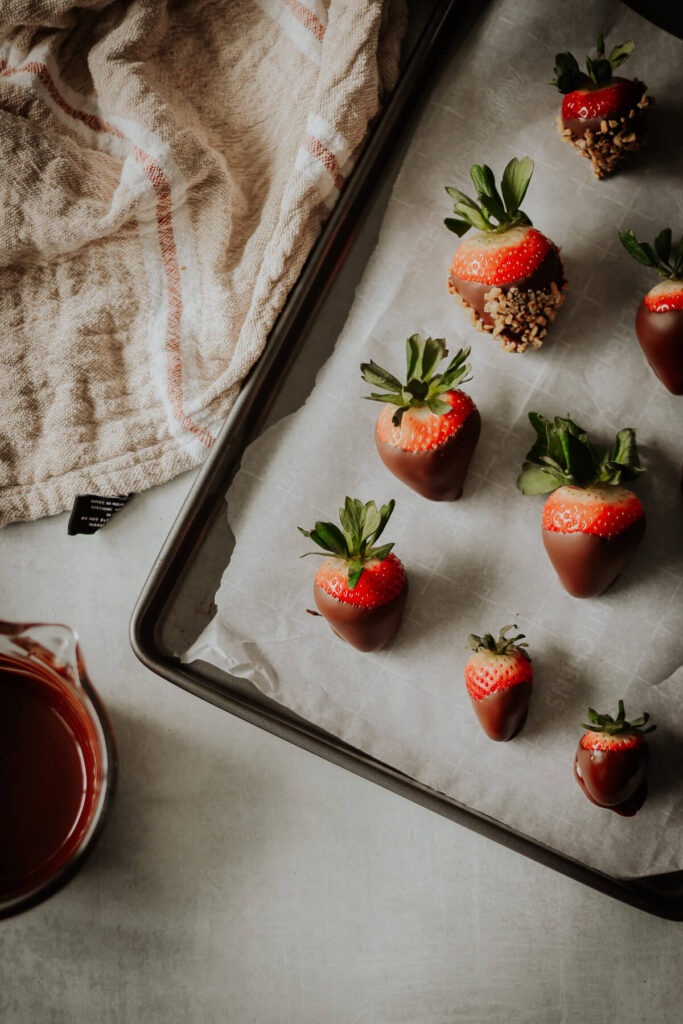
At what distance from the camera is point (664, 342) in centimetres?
74

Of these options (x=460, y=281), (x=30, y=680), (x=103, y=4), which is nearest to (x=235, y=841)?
(x=30, y=680)

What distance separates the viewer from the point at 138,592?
2.96ft

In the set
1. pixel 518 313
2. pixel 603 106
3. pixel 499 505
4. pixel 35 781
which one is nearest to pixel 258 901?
pixel 35 781

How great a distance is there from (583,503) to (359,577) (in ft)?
0.71

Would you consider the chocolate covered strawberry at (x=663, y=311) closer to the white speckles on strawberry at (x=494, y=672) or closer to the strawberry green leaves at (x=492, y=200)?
the strawberry green leaves at (x=492, y=200)

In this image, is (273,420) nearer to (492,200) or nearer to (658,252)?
(492,200)

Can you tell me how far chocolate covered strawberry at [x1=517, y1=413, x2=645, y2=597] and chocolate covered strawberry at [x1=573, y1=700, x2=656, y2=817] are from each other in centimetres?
12

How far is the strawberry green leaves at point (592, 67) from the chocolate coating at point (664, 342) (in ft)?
0.71

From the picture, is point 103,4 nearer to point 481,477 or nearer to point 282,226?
point 282,226

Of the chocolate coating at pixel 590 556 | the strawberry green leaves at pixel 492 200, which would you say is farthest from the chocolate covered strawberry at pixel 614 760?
the strawberry green leaves at pixel 492 200

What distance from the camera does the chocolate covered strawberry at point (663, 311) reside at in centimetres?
73

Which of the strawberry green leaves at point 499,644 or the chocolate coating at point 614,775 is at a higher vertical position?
the strawberry green leaves at point 499,644

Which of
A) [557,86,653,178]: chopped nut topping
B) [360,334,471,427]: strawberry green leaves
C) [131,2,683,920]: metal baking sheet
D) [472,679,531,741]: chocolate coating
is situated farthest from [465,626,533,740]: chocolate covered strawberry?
[557,86,653,178]: chopped nut topping

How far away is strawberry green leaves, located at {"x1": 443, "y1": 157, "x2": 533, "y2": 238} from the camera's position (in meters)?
0.73
